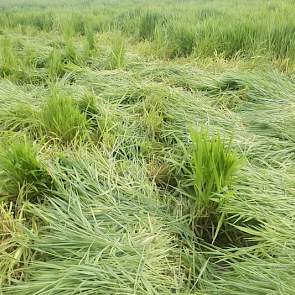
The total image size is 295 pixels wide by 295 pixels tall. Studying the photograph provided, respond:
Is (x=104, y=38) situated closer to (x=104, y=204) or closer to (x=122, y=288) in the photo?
(x=104, y=204)

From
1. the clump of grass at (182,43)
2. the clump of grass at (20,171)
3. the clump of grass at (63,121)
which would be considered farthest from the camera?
the clump of grass at (182,43)

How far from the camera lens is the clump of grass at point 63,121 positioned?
6.36 ft

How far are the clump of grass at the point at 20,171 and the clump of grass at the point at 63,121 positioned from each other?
42 centimetres

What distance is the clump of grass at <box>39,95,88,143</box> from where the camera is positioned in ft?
6.36

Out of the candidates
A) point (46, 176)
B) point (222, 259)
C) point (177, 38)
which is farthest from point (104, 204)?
point (177, 38)

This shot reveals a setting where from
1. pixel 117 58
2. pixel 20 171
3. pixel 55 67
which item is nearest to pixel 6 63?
pixel 55 67

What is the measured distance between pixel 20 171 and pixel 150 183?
614 mm

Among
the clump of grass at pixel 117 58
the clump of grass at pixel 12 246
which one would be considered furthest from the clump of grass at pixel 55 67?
the clump of grass at pixel 12 246

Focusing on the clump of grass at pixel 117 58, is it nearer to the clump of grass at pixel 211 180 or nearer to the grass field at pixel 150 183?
the grass field at pixel 150 183

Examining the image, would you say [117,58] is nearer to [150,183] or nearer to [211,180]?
[150,183]

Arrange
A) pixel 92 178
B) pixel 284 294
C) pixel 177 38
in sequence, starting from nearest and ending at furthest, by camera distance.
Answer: pixel 284 294 < pixel 92 178 < pixel 177 38

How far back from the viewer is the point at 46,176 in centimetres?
157

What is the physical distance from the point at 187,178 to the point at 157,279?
612 millimetres

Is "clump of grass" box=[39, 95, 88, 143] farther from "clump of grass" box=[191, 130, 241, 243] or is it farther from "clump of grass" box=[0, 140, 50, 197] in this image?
"clump of grass" box=[191, 130, 241, 243]
